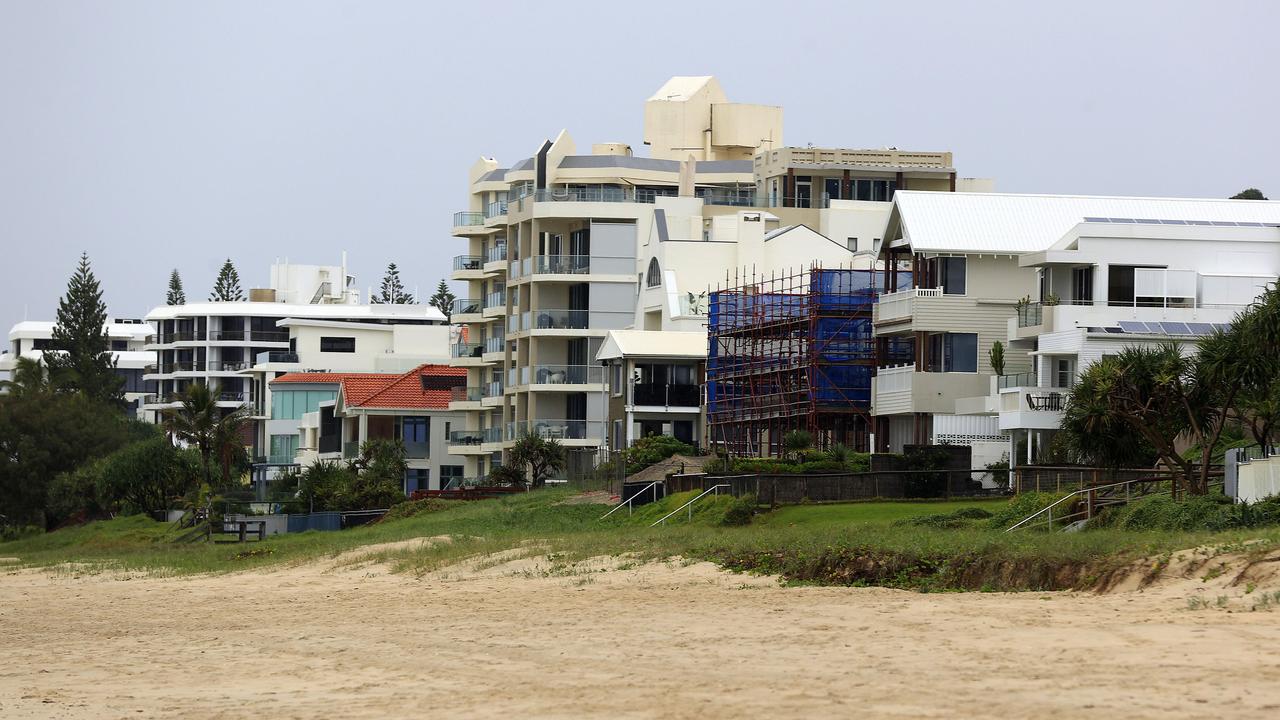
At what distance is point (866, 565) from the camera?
100ft

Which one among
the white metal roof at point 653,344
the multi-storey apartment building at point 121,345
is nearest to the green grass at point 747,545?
the white metal roof at point 653,344

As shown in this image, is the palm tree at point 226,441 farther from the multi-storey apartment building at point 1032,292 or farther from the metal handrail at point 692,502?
the metal handrail at point 692,502

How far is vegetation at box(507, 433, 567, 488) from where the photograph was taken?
257 feet

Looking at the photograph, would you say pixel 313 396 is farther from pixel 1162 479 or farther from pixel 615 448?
pixel 1162 479

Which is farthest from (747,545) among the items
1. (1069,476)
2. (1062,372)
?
(1062,372)

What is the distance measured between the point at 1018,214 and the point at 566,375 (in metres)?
32.8

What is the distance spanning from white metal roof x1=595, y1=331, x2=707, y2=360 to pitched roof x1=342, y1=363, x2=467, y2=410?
2410cm

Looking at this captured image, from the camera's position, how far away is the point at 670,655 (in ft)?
73.5

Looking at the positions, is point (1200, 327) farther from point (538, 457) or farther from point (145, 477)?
point (145, 477)

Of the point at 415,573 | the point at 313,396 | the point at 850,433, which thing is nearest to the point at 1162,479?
the point at 415,573

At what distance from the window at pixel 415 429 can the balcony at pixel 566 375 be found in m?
13.0

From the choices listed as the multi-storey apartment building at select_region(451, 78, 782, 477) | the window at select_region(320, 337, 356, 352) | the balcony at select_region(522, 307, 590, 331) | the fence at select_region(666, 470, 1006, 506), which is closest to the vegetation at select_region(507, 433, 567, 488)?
the multi-storey apartment building at select_region(451, 78, 782, 477)

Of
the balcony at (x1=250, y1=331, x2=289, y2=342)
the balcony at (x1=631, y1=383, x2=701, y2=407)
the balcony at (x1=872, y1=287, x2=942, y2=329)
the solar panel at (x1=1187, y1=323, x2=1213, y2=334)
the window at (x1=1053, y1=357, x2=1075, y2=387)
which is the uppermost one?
the balcony at (x1=250, y1=331, x2=289, y2=342)

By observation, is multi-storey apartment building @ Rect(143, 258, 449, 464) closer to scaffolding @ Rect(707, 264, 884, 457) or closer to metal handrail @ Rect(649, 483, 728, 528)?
scaffolding @ Rect(707, 264, 884, 457)
